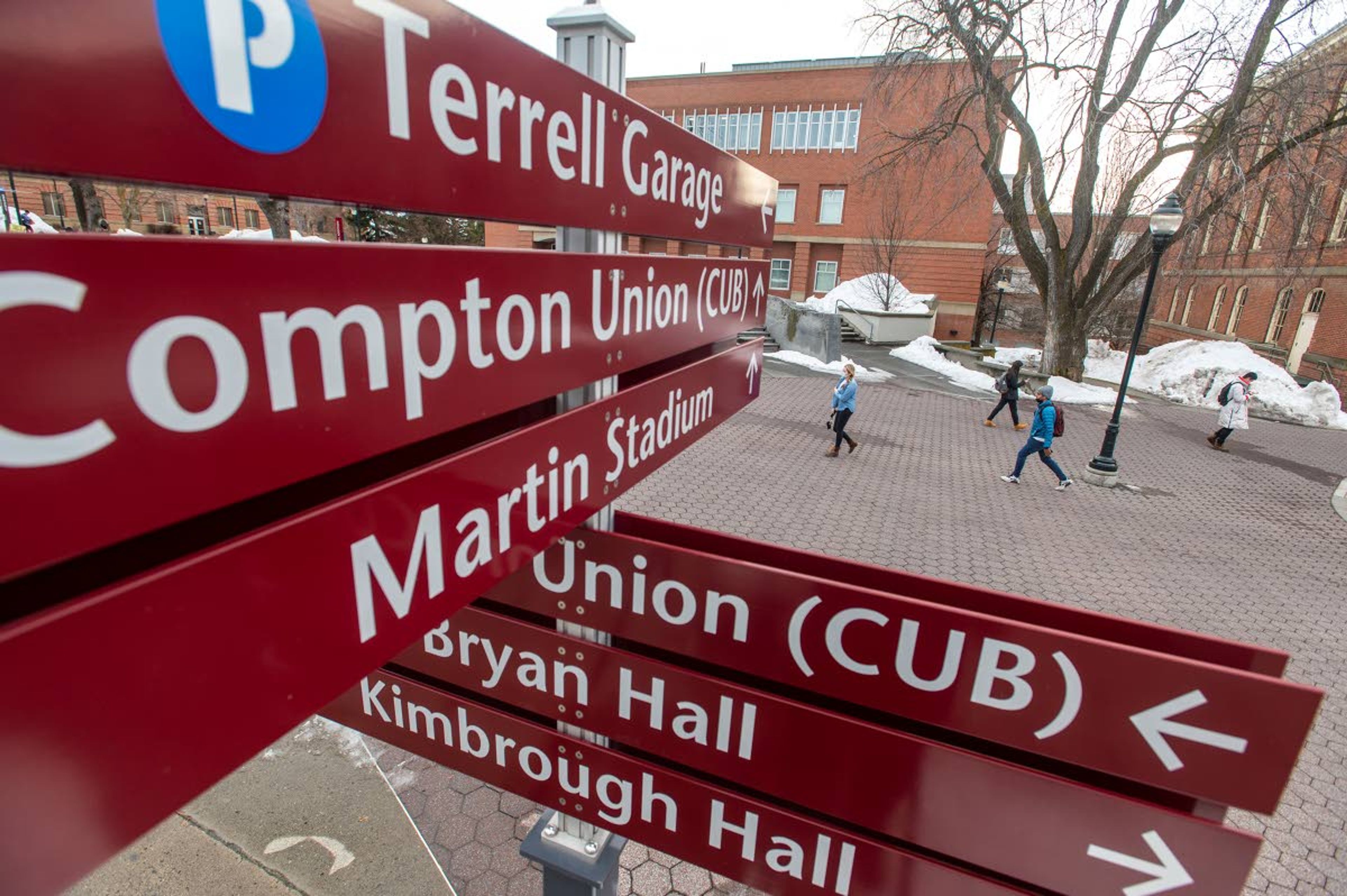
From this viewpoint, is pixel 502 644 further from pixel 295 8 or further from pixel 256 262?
pixel 295 8

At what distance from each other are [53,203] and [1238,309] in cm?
4155

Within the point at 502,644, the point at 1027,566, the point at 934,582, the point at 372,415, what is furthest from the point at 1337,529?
the point at 372,415

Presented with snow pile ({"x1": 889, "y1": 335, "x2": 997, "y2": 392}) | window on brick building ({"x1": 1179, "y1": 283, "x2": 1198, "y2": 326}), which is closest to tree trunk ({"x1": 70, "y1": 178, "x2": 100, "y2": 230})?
snow pile ({"x1": 889, "y1": 335, "x2": 997, "y2": 392})

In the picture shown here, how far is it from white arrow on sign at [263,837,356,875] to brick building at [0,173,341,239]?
9.98 feet

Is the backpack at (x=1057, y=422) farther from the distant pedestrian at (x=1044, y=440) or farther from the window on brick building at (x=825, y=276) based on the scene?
the window on brick building at (x=825, y=276)

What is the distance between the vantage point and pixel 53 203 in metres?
1.52

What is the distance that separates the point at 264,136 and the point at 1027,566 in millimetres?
8236

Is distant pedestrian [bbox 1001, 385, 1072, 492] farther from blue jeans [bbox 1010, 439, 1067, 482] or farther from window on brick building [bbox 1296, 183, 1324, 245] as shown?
window on brick building [bbox 1296, 183, 1324, 245]

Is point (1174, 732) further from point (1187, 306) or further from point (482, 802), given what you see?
point (1187, 306)

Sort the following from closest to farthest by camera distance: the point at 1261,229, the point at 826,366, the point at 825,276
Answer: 1. the point at 826,366
2. the point at 1261,229
3. the point at 825,276

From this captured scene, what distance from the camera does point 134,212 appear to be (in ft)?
6.05

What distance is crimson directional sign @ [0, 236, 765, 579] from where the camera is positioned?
54 cm

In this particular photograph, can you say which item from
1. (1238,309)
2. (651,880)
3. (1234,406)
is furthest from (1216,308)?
(651,880)

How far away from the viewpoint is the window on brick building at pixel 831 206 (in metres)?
34.2
